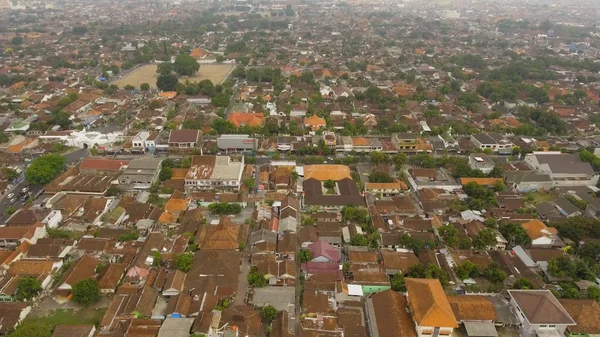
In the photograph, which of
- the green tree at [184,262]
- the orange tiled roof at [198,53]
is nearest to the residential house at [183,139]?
the green tree at [184,262]

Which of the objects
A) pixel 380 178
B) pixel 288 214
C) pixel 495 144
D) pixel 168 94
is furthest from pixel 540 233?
pixel 168 94

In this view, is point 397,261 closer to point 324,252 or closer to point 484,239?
point 324,252

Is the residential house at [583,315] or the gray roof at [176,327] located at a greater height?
the gray roof at [176,327]

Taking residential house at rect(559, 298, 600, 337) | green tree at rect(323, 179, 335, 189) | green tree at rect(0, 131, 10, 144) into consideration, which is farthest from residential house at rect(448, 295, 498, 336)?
green tree at rect(0, 131, 10, 144)

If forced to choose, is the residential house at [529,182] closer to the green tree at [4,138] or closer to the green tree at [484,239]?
the green tree at [484,239]

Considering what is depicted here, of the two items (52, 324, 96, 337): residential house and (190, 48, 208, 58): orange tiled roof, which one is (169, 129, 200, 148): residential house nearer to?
(52, 324, 96, 337): residential house
